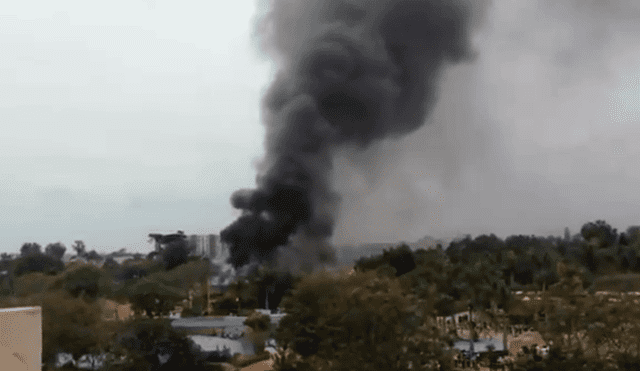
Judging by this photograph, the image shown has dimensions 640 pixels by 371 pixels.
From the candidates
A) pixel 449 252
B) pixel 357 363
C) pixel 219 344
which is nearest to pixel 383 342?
pixel 357 363

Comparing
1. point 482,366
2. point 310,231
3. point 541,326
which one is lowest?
point 482,366

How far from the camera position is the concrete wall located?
4430 mm

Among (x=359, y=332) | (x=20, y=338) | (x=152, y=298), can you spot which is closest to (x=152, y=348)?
(x=359, y=332)

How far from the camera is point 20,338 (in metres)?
4.58

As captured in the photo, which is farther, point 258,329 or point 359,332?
point 258,329

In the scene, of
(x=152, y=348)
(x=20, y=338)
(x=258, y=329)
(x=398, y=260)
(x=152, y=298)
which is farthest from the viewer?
(x=398, y=260)

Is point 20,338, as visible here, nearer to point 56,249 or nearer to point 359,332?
point 359,332

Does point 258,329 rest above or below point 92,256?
below

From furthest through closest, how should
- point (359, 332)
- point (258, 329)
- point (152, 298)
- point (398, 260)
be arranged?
point (398, 260)
point (152, 298)
point (258, 329)
point (359, 332)

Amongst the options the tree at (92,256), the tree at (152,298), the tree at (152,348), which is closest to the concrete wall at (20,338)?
the tree at (152,348)

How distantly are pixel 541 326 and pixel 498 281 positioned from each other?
13.4 meters

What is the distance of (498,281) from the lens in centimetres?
3900

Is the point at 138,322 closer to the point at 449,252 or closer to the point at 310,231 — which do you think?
the point at 310,231

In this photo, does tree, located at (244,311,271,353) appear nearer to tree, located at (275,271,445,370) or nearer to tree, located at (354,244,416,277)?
tree, located at (275,271,445,370)
